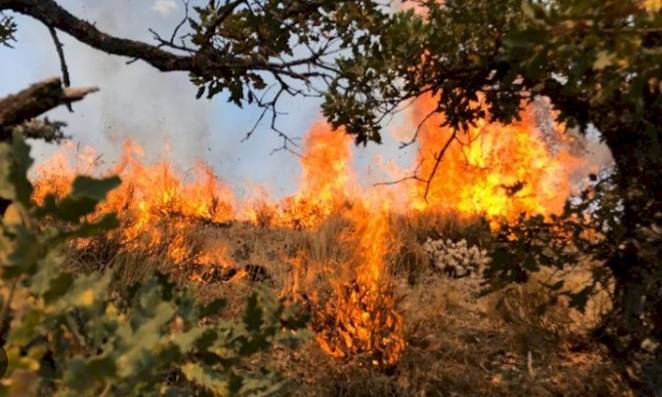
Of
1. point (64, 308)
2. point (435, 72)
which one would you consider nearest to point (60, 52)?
point (435, 72)

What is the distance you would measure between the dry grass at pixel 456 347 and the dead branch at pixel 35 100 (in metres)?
1.78

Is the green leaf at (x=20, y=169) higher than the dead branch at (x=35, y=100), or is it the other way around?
the dead branch at (x=35, y=100)

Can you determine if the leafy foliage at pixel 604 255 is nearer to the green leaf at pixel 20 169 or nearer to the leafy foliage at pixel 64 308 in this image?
the leafy foliage at pixel 64 308

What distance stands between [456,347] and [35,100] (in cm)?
416

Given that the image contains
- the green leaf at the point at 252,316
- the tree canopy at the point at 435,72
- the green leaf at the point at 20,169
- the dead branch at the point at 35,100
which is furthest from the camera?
the tree canopy at the point at 435,72

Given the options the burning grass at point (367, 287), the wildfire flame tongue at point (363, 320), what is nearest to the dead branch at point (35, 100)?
the burning grass at point (367, 287)

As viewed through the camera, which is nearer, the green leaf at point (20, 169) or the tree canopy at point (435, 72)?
the green leaf at point (20, 169)

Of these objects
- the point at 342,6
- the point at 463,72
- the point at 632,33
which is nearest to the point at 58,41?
the point at 342,6

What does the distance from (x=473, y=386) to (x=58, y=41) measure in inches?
117

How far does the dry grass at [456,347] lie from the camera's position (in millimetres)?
4195

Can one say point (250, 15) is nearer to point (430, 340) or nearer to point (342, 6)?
point (342, 6)

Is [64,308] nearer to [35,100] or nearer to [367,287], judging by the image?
[35,100]

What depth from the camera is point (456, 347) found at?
493 centimetres

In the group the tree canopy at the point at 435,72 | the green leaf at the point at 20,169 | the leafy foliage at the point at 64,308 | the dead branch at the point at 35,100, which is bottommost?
the leafy foliage at the point at 64,308
